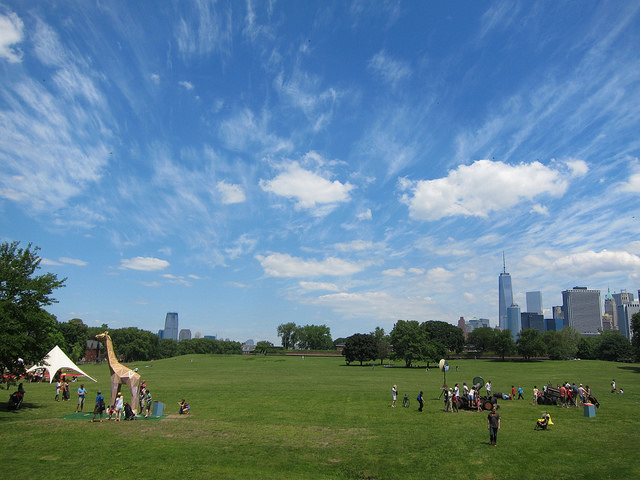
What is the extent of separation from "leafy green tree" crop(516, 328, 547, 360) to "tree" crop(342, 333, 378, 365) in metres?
45.0

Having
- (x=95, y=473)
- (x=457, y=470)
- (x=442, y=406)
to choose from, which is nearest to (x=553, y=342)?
(x=442, y=406)

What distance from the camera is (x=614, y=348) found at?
426 feet

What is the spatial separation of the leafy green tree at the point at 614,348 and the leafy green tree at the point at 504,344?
118ft

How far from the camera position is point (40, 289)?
101 ft

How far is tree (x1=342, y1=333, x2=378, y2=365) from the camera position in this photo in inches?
4173

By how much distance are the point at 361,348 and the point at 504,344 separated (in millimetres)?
44181

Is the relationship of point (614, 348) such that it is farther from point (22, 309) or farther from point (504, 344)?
point (22, 309)

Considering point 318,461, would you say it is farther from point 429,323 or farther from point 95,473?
point 429,323

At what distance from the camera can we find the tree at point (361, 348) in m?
106

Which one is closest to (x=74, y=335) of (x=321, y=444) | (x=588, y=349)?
(x=321, y=444)

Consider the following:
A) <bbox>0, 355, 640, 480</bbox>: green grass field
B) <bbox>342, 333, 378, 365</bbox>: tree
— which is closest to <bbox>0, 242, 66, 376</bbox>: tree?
<bbox>0, 355, 640, 480</bbox>: green grass field

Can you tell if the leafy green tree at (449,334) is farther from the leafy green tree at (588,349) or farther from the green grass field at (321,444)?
the green grass field at (321,444)

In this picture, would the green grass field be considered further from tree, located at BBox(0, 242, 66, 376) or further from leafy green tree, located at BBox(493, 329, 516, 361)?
leafy green tree, located at BBox(493, 329, 516, 361)

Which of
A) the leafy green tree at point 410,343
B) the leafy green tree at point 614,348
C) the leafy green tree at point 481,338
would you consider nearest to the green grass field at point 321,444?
the leafy green tree at point 410,343
